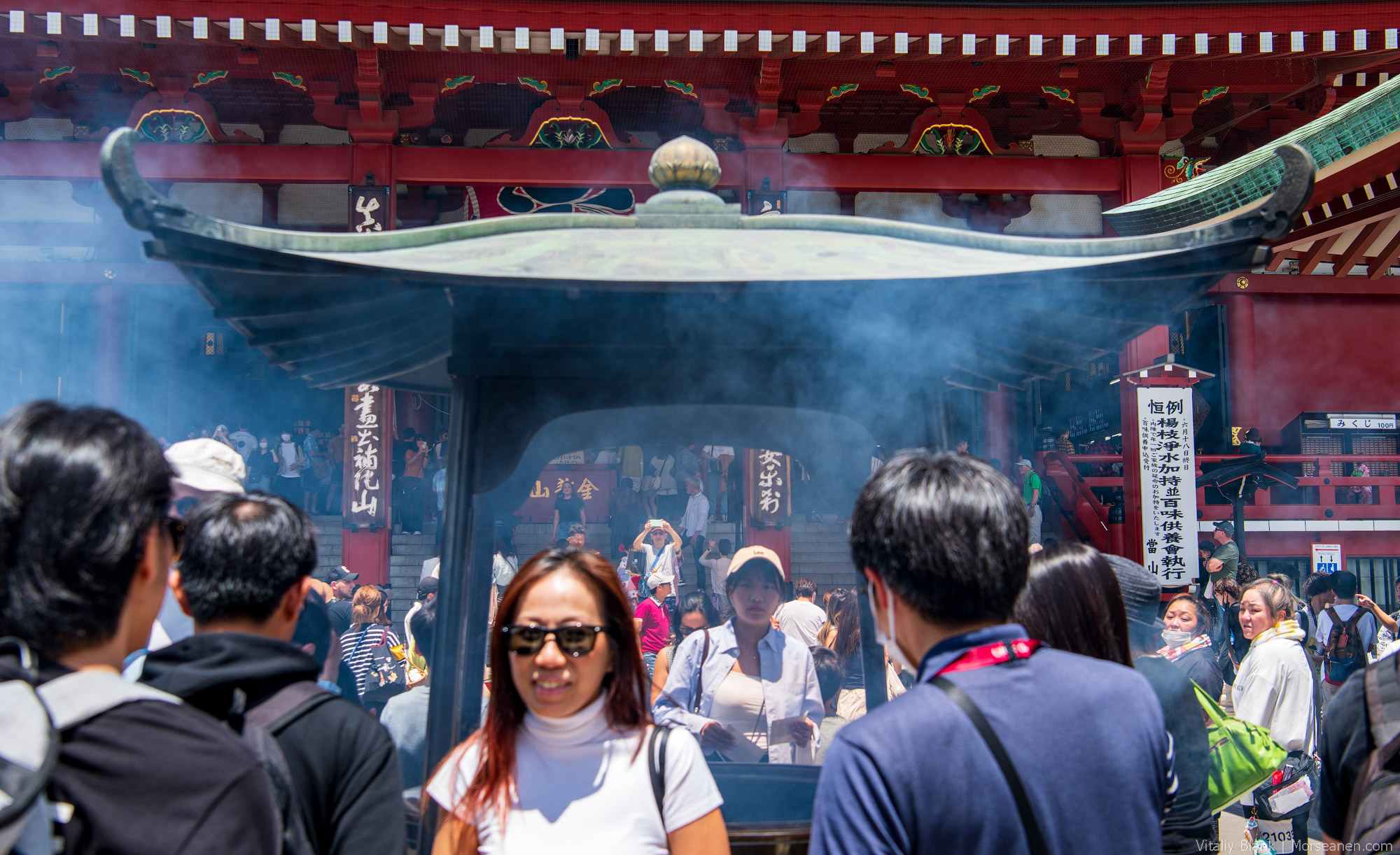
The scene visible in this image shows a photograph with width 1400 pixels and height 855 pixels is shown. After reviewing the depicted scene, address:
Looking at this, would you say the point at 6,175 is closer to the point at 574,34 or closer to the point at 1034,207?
the point at 574,34

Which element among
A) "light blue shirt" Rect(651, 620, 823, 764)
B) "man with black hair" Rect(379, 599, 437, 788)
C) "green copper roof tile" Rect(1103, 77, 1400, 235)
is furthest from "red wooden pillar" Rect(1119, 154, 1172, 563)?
"man with black hair" Rect(379, 599, 437, 788)

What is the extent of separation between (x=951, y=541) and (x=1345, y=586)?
548cm

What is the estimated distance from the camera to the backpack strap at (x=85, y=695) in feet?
3.24

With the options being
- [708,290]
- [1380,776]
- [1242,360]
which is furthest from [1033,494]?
[1380,776]

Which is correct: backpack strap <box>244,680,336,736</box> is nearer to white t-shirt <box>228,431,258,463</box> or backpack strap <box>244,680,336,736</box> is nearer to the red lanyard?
the red lanyard

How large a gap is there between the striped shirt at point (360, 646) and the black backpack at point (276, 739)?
3211 millimetres

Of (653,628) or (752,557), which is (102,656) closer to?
(752,557)

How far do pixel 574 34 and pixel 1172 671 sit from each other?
6491mm

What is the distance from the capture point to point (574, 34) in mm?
7129

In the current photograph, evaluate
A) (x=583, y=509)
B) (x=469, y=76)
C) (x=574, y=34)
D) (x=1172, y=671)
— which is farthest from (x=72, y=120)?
(x=1172, y=671)

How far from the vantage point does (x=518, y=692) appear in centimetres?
159

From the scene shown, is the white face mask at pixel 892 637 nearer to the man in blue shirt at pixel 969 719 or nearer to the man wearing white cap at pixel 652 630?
the man in blue shirt at pixel 969 719

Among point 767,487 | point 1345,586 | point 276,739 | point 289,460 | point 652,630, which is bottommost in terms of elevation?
point 652,630

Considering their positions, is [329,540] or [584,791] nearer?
[584,791]
